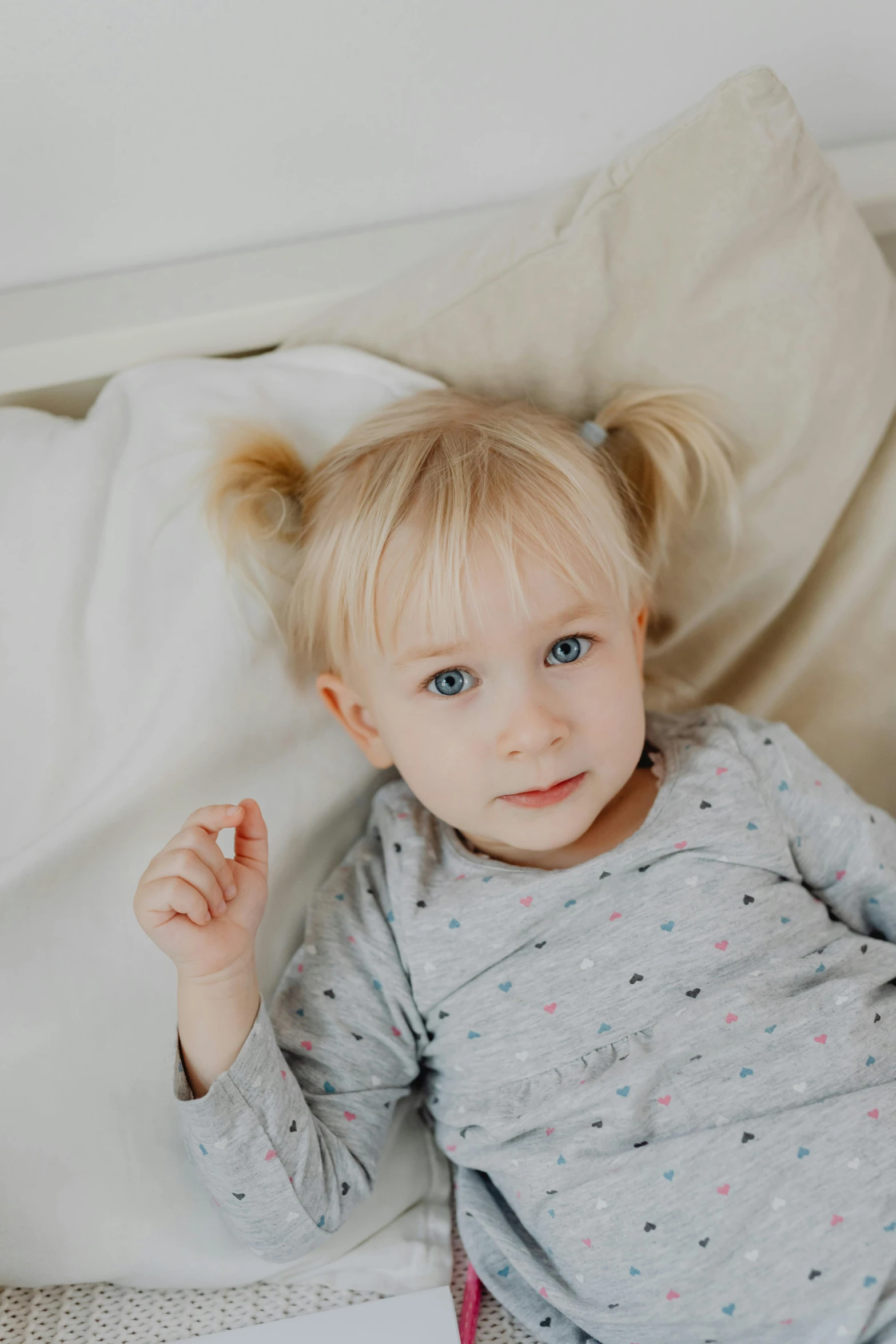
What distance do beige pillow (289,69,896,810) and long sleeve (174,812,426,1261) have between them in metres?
0.39

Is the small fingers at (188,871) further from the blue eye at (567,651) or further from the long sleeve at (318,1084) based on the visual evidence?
the blue eye at (567,651)

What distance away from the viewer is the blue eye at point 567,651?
2.77ft

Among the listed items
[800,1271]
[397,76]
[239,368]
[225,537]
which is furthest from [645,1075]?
[397,76]

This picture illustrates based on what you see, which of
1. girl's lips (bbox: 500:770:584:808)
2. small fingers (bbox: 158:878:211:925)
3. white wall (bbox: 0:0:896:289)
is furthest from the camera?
white wall (bbox: 0:0:896:289)

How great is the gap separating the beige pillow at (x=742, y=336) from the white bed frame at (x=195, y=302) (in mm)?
41

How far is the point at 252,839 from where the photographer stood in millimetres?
814

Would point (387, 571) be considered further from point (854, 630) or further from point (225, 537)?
point (854, 630)

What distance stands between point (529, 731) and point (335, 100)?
2.00 ft

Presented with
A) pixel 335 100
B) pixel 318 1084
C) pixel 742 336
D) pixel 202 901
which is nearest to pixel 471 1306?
pixel 318 1084

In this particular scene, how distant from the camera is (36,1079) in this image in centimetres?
81

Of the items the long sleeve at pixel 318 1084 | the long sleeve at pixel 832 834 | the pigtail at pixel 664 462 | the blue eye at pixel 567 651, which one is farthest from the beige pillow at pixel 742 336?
the long sleeve at pixel 318 1084

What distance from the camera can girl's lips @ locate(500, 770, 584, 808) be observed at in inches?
33.2

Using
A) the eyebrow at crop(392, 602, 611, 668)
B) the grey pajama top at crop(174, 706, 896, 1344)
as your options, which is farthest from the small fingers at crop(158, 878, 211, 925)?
the eyebrow at crop(392, 602, 611, 668)

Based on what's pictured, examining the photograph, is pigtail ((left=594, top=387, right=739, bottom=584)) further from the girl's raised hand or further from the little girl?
the girl's raised hand
